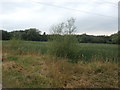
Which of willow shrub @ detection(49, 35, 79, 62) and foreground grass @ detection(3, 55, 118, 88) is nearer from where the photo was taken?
foreground grass @ detection(3, 55, 118, 88)

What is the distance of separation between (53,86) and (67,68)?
246cm

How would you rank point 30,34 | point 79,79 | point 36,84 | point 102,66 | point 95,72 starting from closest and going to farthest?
point 36,84
point 79,79
point 95,72
point 102,66
point 30,34

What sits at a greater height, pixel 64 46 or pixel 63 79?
pixel 64 46

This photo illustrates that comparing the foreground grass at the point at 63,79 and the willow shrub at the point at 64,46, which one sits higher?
the willow shrub at the point at 64,46

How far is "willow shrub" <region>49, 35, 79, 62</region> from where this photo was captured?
47.9 ft

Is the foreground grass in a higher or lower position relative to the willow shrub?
lower

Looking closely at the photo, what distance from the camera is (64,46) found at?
49.7 ft

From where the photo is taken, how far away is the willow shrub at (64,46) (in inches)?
574

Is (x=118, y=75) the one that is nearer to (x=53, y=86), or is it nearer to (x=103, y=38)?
(x=53, y=86)

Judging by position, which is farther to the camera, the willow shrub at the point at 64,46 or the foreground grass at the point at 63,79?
the willow shrub at the point at 64,46

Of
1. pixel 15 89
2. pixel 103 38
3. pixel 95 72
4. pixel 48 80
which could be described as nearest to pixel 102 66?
pixel 95 72

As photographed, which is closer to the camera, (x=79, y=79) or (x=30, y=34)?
(x=79, y=79)

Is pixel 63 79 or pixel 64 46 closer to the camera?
pixel 63 79

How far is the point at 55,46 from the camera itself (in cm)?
1470
